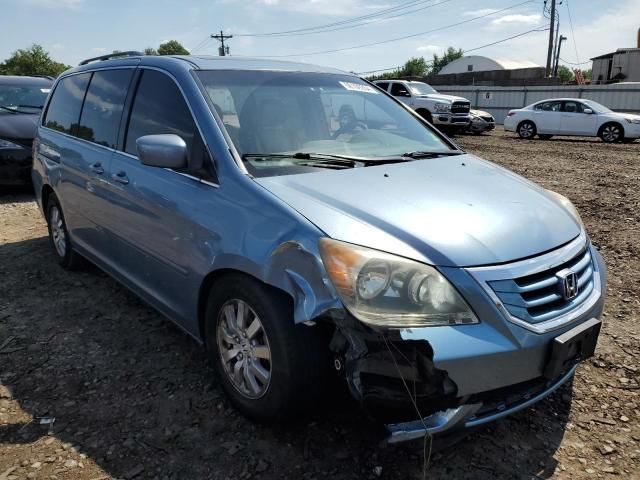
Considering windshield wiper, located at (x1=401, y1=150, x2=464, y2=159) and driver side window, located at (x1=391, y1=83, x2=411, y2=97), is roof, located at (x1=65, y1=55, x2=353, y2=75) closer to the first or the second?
windshield wiper, located at (x1=401, y1=150, x2=464, y2=159)

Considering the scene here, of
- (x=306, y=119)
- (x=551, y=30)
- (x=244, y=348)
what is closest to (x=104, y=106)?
(x=306, y=119)

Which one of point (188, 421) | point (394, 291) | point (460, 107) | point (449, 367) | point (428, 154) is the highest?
point (460, 107)

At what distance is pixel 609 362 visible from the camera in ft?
10.3

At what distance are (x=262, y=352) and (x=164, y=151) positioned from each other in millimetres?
1128

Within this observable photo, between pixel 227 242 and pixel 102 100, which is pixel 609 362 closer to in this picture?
pixel 227 242

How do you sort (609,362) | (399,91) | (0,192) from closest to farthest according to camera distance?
(609,362) < (0,192) < (399,91)

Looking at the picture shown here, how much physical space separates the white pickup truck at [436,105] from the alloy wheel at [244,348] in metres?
16.7

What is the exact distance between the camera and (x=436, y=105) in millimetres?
18531

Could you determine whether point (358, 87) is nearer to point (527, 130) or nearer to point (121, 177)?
point (121, 177)

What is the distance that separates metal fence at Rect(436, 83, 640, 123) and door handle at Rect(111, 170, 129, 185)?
Answer: 25786 mm

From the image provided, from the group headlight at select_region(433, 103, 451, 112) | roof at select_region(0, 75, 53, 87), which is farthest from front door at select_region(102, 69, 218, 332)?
headlight at select_region(433, 103, 451, 112)

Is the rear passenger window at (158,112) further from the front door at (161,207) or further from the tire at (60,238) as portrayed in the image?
the tire at (60,238)

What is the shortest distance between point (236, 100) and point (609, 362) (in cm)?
268

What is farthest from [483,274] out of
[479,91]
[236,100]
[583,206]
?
[479,91]
